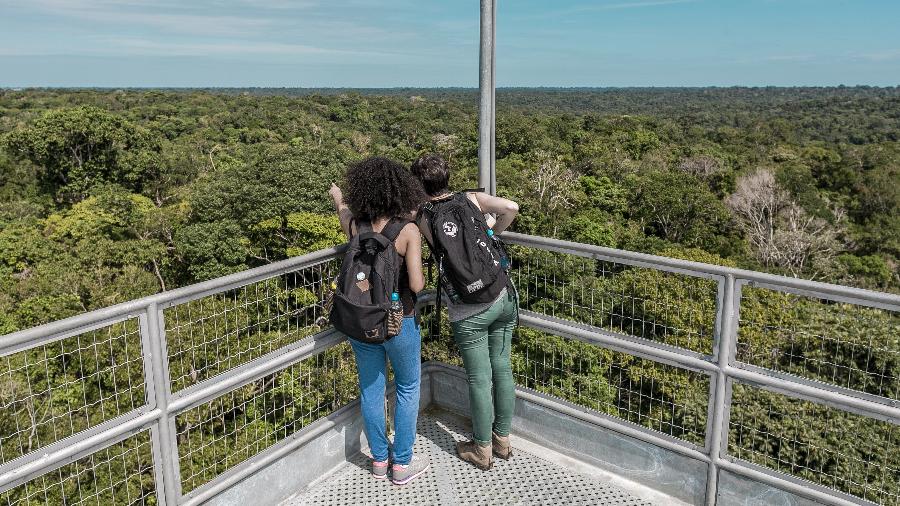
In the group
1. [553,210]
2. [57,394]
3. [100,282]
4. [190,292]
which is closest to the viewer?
[190,292]

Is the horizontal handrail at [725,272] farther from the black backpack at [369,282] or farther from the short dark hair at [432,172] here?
the black backpack at [369,282]

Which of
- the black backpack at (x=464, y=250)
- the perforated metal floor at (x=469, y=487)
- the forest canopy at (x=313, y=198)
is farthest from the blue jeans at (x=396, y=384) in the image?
the forest canopy at (x=313, y=198)

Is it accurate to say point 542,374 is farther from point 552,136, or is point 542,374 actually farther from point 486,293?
point 552,136

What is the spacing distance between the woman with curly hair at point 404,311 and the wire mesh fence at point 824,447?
1.59m

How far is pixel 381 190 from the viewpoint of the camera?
289 cm

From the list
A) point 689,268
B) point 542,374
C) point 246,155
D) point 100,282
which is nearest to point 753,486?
point 689,268

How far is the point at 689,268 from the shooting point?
2.91 m

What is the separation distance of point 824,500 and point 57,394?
16274mm

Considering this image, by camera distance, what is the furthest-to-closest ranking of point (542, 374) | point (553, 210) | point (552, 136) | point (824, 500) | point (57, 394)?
point (552, 136), point (553, 210), point (57, 394), point (542, 374), point (824, 500)

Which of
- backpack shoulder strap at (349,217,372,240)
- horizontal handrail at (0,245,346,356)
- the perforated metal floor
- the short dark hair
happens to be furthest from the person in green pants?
horizontal handrail at (0,245,346,356)

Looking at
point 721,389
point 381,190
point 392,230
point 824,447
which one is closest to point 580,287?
point 721,389

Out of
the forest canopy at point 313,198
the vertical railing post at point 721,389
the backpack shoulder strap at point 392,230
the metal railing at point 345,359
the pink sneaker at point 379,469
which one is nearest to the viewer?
the metal railing at point 345,359

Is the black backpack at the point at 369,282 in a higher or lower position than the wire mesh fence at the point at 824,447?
higher

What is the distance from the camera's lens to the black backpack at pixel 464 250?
300cm
